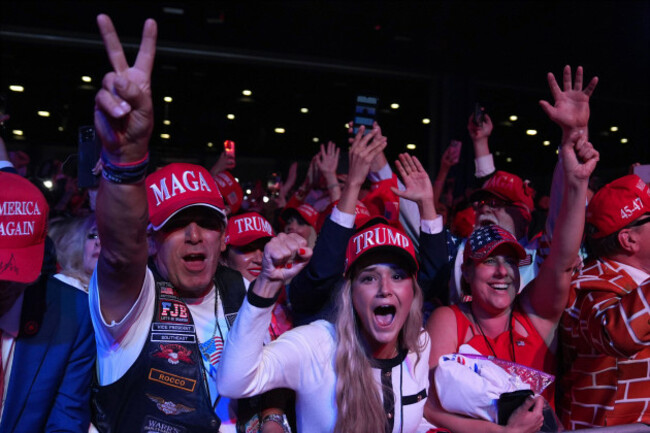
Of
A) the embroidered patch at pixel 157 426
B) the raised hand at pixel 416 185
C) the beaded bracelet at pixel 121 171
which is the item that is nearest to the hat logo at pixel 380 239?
the raised hand at pixel 416 185

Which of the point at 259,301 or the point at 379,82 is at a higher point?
the point at 379,82

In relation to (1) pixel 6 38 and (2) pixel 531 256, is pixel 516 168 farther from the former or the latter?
(1) pixel 6 38

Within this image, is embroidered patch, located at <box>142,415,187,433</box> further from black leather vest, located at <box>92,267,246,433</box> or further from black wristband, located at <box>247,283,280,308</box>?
black wristband, located at <box>247,283,280,308</box>

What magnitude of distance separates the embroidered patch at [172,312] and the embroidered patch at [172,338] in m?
0.05

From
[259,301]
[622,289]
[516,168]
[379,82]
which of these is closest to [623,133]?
[516,168]

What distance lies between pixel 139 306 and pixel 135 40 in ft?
28.4

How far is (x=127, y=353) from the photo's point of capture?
5.47ft

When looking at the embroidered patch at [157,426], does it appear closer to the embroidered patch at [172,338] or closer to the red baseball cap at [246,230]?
the embroidered patch at [172,338]

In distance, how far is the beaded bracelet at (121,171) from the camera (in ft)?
4.46

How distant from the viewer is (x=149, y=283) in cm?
173

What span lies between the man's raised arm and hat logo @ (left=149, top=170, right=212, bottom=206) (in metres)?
0.53

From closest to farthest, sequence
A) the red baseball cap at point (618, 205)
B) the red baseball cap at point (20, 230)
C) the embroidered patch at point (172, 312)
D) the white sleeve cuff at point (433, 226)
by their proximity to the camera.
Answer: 1. the red baseball cap at point (20, 230)
2. the embroidered patch at point (172, 312)
3. the red baseball cap at point (618, 205)
4. the white sleeve cuff at point (433, 226)

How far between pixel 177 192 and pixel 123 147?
0.64m

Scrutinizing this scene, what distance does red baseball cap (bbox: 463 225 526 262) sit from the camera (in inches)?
97.5
